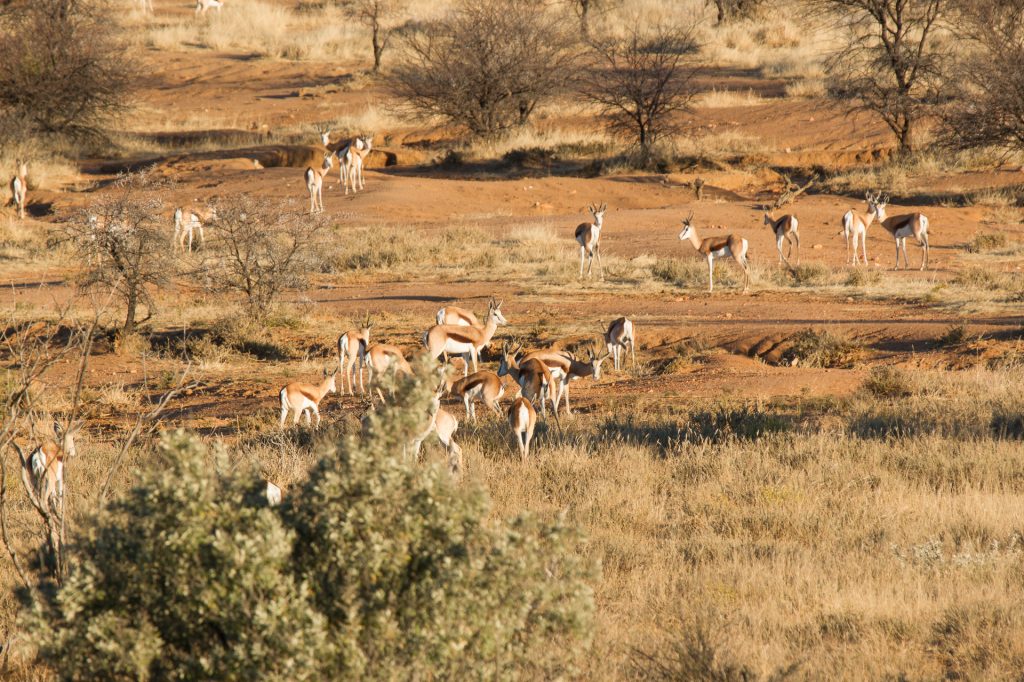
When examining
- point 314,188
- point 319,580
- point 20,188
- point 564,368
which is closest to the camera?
point 319,580

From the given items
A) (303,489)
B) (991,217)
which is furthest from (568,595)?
(991,217)

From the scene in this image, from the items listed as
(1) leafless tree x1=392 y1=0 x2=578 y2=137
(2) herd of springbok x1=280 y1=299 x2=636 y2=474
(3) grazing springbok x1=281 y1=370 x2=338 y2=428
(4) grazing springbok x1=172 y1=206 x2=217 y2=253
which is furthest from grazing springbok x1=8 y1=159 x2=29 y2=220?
(3) grazing springbok x1=281 y1=370 x2=338 y2=428

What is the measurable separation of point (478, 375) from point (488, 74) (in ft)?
88.2

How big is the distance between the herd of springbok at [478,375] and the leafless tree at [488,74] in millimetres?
23135

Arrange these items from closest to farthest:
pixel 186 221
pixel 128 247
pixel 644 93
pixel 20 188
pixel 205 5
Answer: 1. pixel 128 247
2. pixel 186 221
3. pixel 20 188
4. pixel 644 93
5. pixel 205 5

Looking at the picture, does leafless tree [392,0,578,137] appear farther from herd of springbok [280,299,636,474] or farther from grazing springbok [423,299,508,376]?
grazing springbok [423,299,508,376]

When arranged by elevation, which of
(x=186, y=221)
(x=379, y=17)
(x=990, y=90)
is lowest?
(x=186, y=221)

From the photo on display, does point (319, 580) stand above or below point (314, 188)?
above

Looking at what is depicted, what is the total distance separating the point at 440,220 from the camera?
25906 millimetres

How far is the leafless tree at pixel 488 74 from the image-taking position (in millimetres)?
35781

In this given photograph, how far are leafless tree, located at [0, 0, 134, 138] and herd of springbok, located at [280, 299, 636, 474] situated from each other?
86.9ft

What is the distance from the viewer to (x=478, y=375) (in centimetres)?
1052

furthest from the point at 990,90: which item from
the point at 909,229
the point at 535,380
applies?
the point at 535,380

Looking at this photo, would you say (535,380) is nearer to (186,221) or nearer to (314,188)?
(186,221)
